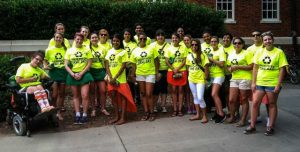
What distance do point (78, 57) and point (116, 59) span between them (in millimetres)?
755

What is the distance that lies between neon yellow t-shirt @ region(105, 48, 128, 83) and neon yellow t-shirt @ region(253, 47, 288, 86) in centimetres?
266

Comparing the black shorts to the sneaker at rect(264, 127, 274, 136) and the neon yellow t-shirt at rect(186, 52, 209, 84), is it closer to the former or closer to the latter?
the neon yellow t-shirt at rect(186, 52, 209, 84)

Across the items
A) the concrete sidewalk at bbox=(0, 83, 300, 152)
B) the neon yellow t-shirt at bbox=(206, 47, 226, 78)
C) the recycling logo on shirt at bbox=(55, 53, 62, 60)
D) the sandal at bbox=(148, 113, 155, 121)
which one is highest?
the recycling logo on shirt at bbox=(55, 53, 62, 60)

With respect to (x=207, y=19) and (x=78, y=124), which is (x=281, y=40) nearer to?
(x=207, y=19)

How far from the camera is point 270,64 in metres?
7.36

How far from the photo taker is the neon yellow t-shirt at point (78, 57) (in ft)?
28.0

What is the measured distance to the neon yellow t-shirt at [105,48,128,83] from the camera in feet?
28.2

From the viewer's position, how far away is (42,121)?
8.89 metres

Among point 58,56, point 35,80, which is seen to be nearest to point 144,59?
point 58,56

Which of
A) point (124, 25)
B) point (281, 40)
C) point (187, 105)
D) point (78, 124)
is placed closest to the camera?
point (78, 124)

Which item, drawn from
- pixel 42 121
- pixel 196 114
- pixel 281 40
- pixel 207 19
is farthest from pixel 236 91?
pixel 281 40

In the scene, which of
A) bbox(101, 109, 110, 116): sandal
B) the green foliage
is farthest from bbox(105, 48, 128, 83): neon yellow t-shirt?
the green foliage

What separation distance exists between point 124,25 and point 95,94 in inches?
183

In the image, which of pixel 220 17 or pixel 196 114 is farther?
pixel 220 17
